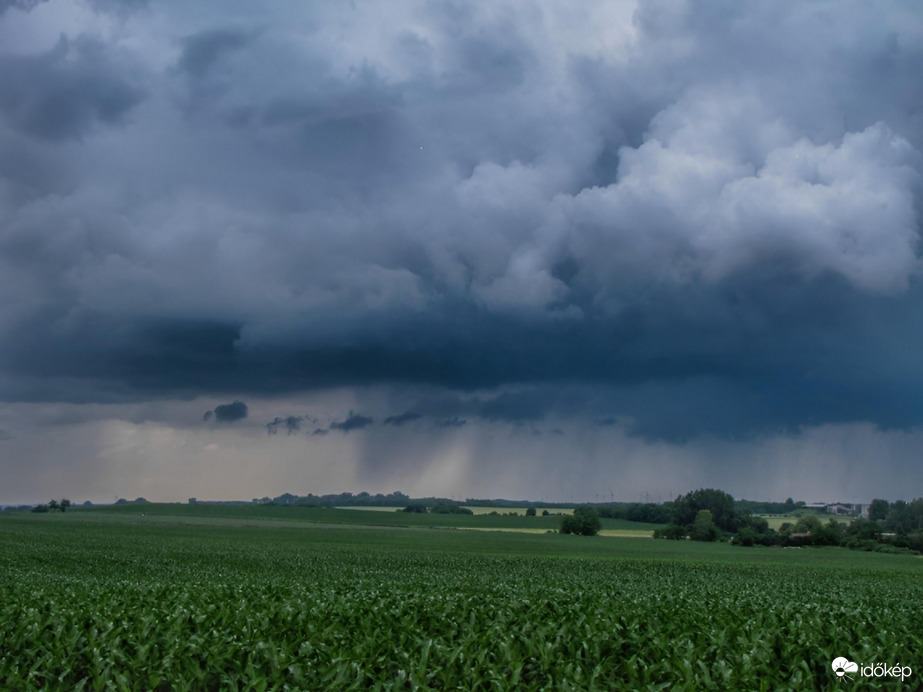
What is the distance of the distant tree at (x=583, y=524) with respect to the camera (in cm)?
15238

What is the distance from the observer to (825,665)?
12.8 metres

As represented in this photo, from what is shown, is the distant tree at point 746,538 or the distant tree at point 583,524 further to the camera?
the distant tree at point 583,524

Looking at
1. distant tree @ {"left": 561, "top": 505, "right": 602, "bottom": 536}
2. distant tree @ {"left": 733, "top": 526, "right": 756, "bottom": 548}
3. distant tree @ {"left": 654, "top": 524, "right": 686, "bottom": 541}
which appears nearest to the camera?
distant tree @ {"left": 733, "top": 526, "right": 756, "bottom": 548}

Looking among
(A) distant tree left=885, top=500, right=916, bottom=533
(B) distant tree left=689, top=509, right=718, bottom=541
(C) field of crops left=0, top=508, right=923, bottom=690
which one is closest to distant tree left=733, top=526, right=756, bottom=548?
(B) distant tree left=689, top=509, right=718, bottom=541

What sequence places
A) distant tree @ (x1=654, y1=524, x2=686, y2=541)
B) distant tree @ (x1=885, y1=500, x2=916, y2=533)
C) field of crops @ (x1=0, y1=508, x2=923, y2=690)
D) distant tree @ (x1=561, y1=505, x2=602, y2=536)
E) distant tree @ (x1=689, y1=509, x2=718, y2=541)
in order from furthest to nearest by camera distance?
distant tree @ (x1=885, y1=500, x2=916, y2=533) → distant tree @ (x1=561, y1=505, x2=602, y2=536) → distant tree @ (x1=654, y1=524, x2=686, y2=541) → distant tree @ (x1=689, y1=509, x2=718, y2=541) → field of crops @ (x1=0, y1=508, x2=923, y2=690)

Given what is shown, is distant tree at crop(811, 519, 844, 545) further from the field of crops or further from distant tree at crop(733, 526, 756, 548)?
the field of crops

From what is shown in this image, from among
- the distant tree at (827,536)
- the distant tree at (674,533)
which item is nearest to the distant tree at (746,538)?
the distant tree at (827,536)

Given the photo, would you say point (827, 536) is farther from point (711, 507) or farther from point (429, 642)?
point (429, 642)

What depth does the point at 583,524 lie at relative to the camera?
153250 millimetres

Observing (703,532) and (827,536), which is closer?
(827,536)

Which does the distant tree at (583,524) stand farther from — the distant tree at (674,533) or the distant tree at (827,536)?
the distant tree at (827,536)

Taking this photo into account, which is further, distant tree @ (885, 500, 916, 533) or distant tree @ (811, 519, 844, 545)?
distant tree @ (885, 500, 916, 533)

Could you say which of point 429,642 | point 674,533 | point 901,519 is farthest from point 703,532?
point 429,642

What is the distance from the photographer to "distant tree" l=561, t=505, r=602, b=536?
152 metres
